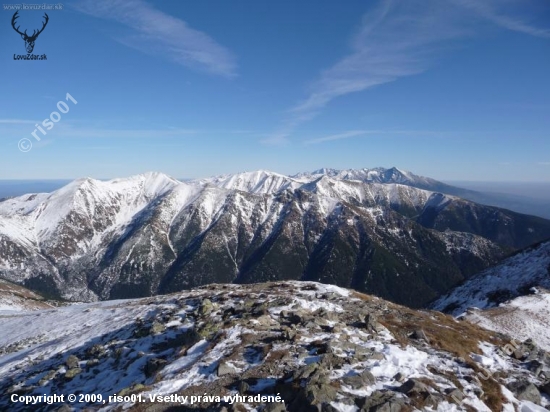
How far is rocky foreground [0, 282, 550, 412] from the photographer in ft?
64.1

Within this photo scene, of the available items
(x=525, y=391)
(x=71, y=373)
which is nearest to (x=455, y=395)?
(x=525, y=391)

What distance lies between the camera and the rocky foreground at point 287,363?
64.1 feet

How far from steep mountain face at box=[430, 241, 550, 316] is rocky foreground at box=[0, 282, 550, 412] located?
48.0 metres

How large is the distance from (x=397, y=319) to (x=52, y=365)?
32465mm

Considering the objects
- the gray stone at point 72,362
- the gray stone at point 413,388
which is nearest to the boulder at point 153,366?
the gray stone at point 72,362

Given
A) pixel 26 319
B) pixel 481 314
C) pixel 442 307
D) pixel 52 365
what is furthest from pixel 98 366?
pixel 442 307

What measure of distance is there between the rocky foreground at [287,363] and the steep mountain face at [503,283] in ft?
157

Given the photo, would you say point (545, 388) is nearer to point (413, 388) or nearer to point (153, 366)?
point (413, 388)

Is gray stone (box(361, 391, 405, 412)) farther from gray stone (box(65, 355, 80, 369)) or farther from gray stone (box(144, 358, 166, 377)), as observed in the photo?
gray stone (box(65, 355, 80, 369))

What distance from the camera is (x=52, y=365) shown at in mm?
31094

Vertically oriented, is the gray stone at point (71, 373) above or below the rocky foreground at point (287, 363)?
below

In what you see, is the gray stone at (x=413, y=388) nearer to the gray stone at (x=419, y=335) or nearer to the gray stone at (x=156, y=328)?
the gray stone at (x=419, y=335)

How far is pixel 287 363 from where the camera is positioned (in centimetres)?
2288

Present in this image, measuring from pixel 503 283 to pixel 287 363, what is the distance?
83.7 m
